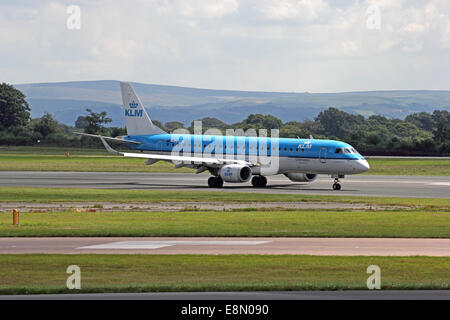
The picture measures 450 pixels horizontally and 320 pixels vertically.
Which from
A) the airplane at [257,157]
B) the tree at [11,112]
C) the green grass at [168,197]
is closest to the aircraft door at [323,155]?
the airplane at [257,157]

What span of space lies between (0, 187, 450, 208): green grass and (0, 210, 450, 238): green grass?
6955 mm

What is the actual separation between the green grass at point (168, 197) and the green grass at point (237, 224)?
6.96m

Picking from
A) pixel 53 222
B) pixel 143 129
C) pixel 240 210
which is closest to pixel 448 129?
pixel 143 129

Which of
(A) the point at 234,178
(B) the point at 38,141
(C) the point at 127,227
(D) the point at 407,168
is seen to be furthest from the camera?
(B) the point at 38,141

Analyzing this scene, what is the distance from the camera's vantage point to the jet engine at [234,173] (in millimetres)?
58000

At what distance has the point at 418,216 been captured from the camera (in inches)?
1491

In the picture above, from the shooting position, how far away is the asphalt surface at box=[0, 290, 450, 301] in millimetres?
18375

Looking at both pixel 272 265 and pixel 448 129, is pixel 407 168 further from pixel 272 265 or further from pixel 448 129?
pixel 272 265

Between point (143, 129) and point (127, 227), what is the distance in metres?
37.3

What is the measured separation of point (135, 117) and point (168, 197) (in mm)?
22049

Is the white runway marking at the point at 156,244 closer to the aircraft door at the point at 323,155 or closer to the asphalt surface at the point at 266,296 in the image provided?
the asphalt surface at the point at 266,296

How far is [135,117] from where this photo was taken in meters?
70.4
